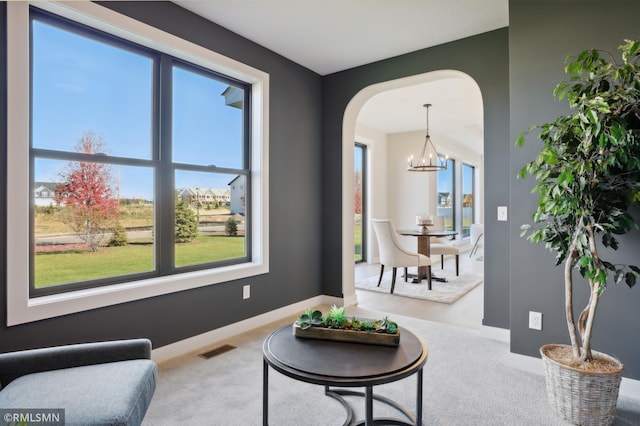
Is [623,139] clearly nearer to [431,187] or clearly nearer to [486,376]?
[486,376]

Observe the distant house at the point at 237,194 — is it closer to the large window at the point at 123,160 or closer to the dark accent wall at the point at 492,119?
the large window at the point at 123,160

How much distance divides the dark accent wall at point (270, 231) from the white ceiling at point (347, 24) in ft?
0.55

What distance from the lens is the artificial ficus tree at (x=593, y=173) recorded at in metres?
1.84

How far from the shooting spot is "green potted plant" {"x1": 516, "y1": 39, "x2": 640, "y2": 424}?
1.84 m

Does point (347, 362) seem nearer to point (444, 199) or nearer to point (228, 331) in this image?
point (228, 331)

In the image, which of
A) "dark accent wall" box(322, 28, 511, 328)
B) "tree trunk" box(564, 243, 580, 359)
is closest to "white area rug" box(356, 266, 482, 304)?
"dark accent wall" box(322, 28, 511, 328)

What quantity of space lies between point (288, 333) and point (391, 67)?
3006mm

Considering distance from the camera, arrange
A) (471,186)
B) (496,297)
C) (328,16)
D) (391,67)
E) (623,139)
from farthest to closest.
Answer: (471,186)
(391,67)
(496,297)
(328,16)
(623,139)

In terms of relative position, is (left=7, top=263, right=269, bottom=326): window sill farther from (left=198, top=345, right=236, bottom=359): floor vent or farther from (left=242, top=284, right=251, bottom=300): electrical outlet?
(left=198, top=345, right=236, bottom=359): floor vent

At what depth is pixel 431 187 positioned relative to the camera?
760 cm

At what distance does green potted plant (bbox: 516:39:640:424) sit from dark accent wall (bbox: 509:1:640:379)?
0.36m

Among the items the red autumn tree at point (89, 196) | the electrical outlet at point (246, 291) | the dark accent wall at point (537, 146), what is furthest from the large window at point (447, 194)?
the red autumn tree at point (89, 196)

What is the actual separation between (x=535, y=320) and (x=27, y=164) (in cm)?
338

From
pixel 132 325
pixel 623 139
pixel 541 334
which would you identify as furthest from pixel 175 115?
pixel 541 334
